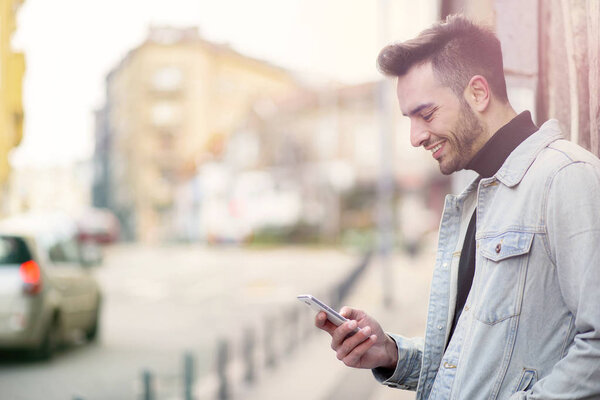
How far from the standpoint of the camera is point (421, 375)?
2166mm

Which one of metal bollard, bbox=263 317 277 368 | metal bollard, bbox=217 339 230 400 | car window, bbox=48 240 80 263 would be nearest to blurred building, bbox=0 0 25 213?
metal bollard, bbox=217 339 230 400

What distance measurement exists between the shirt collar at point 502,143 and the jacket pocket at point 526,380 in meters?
0.51

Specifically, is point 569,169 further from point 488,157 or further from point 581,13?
point 581,13

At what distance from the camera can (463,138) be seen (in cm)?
200

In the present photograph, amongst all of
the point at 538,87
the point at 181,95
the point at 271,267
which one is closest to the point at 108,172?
the point at 181,95

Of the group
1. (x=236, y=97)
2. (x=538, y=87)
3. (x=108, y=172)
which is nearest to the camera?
(x=538, y=87)

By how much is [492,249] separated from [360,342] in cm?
49

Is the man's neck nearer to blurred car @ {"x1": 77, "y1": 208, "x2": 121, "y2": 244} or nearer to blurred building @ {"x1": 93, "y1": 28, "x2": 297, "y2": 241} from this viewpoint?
blurred car @ {"x1": 77, "y1": 208, "x2": 121, "y2": 244}

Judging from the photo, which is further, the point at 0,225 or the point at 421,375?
the point at 0,225

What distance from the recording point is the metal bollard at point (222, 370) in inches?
275

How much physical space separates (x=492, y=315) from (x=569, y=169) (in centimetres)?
37

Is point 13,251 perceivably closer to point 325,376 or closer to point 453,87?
point 325,376

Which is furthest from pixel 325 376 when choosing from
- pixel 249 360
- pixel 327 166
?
pixel 327 166

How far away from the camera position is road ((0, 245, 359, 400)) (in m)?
8.30
